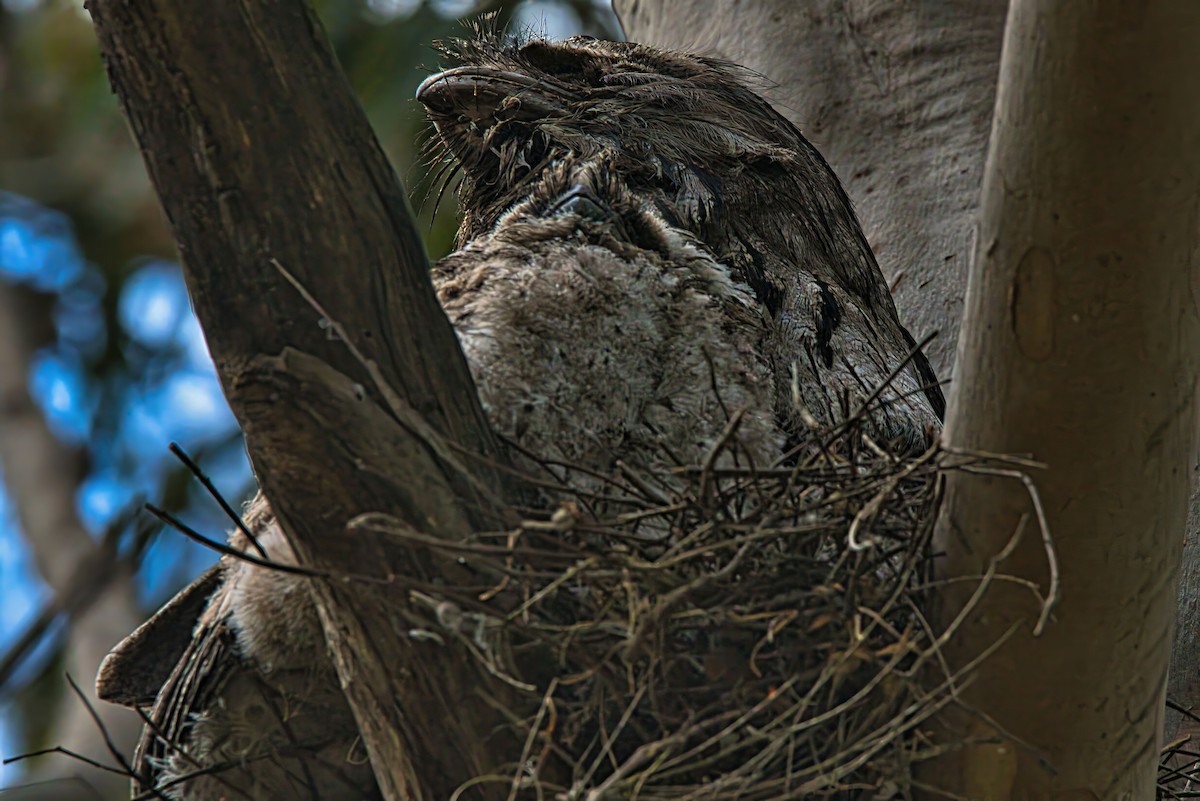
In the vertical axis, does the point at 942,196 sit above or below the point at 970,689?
above

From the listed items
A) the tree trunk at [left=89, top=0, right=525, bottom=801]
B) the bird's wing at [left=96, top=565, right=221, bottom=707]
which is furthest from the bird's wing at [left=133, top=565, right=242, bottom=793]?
the tree trunk at [left=89, top=0, right=525, bottom=801]

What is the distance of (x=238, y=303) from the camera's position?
5.25ft

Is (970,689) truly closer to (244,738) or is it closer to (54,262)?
(244,738)

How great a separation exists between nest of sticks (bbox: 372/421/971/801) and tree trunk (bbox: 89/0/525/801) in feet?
0.22

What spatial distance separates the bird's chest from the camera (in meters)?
1.95

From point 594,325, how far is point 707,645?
0.59 metres

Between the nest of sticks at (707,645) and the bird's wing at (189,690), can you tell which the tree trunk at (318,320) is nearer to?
the nest of sticks at (707,645)

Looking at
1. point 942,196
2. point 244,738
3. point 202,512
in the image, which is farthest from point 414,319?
point 202,512

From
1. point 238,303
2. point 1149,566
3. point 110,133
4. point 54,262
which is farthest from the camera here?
point 54,262

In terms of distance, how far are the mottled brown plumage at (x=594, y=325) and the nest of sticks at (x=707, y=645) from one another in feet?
0.39

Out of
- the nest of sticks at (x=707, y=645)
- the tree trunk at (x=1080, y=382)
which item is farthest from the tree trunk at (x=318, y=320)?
the tree trunk at (x=1080, y=382)

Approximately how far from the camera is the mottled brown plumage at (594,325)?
6.17 ft

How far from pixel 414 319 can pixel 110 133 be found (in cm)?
588

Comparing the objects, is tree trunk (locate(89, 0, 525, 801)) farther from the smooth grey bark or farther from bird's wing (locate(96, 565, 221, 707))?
the smooth grey bark
